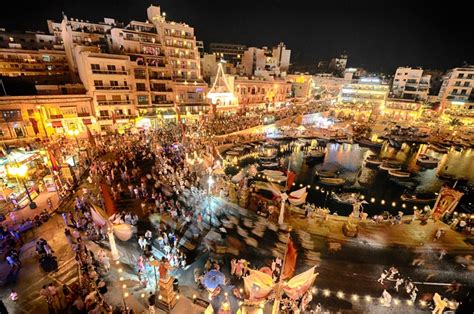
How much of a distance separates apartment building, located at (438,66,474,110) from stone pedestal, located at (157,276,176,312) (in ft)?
289

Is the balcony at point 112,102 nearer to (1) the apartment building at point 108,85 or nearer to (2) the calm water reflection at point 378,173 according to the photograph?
(1) the apartment building at point 108,85

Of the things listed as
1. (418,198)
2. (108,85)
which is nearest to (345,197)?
(418,198)

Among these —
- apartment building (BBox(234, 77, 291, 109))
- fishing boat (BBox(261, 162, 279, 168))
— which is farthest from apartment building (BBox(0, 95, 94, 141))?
apartment building (BBox(234, 77, 291, 109))

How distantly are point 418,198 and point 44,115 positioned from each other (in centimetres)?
5667

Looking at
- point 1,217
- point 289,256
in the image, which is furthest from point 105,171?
point 289,256

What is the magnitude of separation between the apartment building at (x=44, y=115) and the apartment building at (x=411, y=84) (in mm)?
92021

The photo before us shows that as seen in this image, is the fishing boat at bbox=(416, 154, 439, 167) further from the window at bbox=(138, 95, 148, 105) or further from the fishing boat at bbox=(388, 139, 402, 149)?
the window at bbox=(138, 95, 148, 105)

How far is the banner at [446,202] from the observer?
66.8ft

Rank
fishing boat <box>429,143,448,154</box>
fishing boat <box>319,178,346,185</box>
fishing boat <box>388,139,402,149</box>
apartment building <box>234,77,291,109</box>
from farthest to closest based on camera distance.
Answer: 1. apartment building <box>234,77,291,109</box>
2. fishing boat <box>388,139,402,149</box>
3. fishing boat <box>429,143,448,154</box>
4. fishing boat <box>319,178,346,185</box>

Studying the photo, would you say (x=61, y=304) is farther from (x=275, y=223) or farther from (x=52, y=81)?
(x=52, y=81)

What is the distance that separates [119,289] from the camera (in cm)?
1352

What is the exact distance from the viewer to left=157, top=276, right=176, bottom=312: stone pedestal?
1252 centimetres

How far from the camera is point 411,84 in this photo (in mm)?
79312

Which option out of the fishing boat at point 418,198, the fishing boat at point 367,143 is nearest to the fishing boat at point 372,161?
the fishing boat at point 418,198
